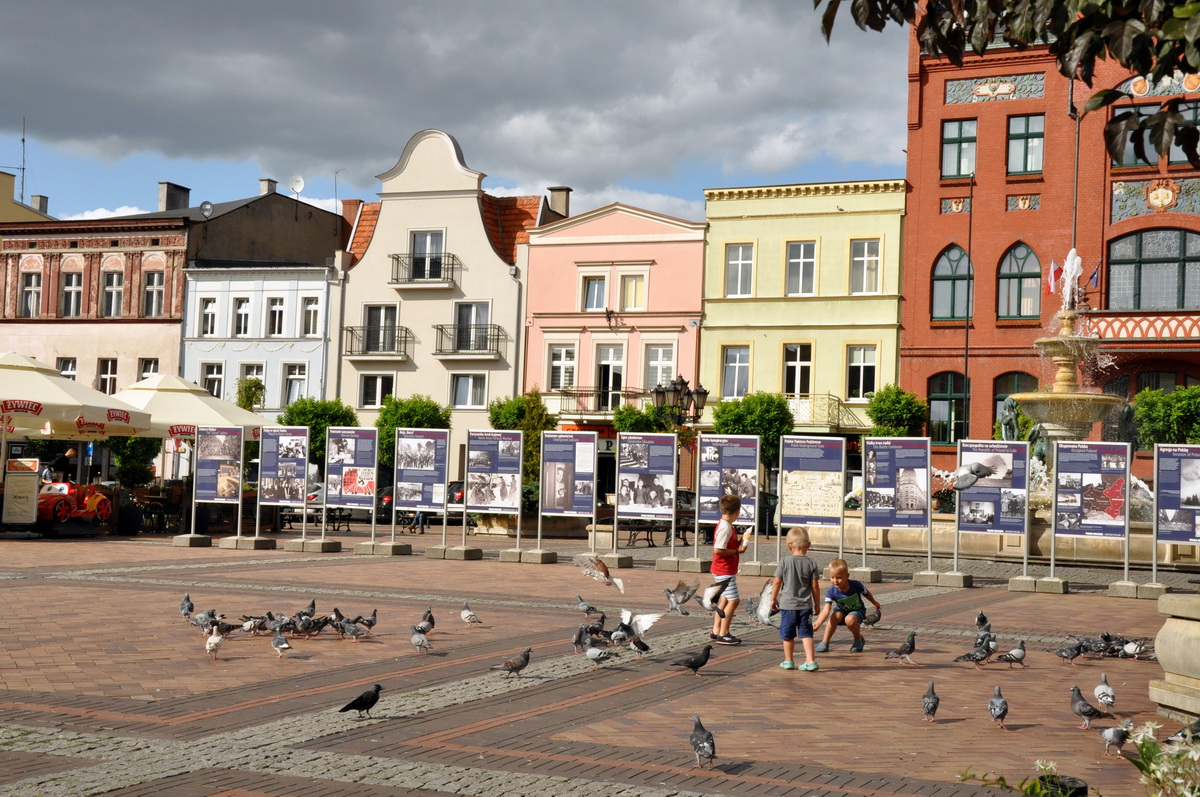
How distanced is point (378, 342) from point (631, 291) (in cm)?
1077

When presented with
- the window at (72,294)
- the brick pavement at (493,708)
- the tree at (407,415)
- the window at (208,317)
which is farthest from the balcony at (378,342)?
the brick pavement at (493,708)

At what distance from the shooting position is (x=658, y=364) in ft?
157

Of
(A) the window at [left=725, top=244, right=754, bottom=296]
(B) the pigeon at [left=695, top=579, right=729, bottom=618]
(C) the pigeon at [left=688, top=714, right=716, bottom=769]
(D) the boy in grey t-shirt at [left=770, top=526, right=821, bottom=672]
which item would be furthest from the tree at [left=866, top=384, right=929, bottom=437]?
(C) the pigeon at [left=688, top=714, right=716, bottom=769]

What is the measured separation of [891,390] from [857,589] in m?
31.9

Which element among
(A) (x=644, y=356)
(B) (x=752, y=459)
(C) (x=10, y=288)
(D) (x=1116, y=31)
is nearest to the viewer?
(D) (x=1116, y=31)

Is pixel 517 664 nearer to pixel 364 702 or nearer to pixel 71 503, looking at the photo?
pixel 364 702

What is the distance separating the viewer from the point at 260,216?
58.3 metres

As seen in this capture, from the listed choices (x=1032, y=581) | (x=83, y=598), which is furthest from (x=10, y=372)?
(x=1032, y=581)

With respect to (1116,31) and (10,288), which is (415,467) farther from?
(10,288)

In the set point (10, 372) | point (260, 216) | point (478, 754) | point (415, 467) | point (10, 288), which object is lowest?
point (478, 754)

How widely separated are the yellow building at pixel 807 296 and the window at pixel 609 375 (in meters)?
3.20

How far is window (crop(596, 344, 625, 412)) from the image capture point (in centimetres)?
4797

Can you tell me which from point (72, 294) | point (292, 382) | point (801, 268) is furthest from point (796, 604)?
point (72, 294)

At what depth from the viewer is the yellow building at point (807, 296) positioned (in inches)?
1759
